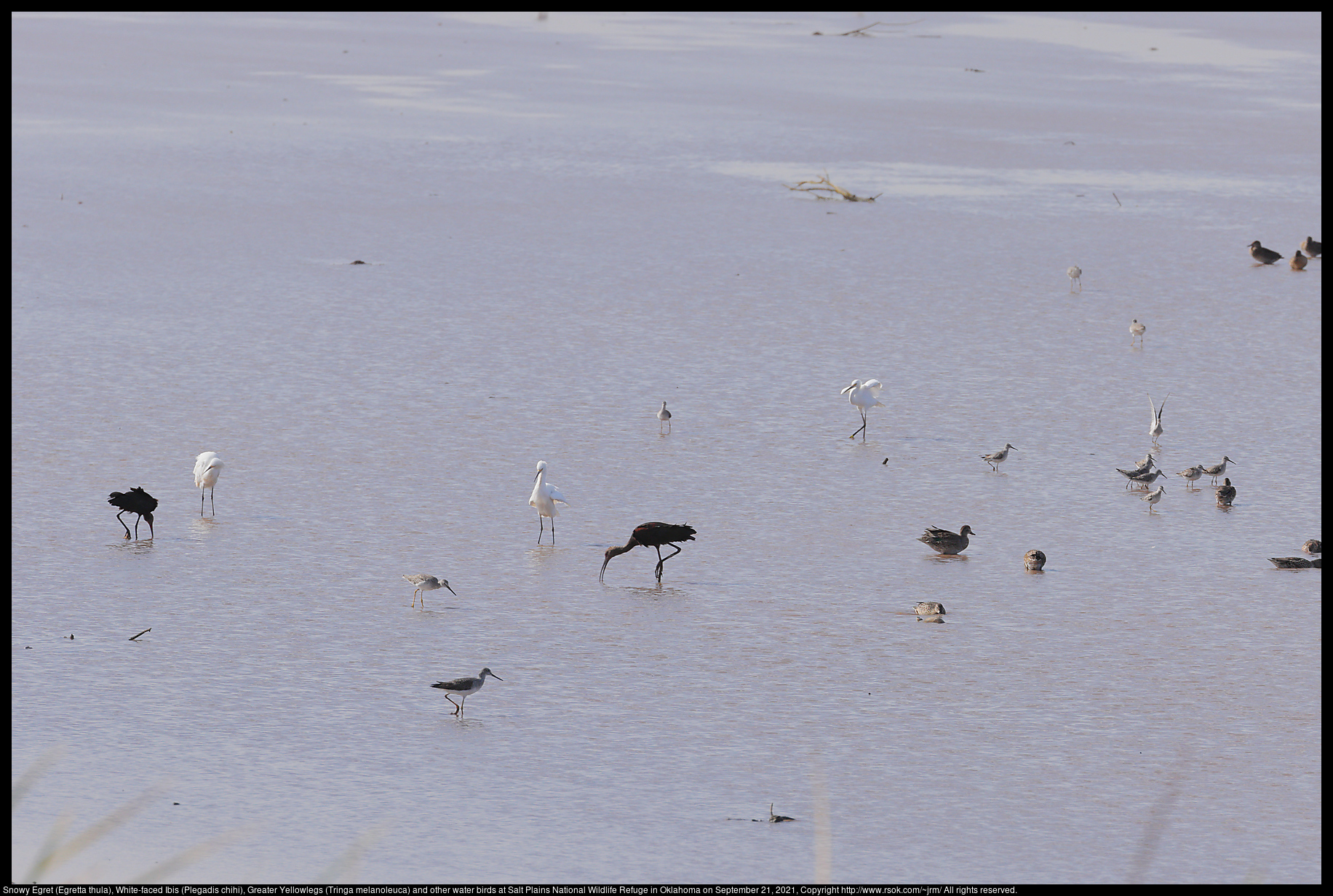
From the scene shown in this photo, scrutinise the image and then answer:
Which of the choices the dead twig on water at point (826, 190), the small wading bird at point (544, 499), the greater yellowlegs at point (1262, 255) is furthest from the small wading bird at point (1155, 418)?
the dead twig on water at point (826, 190)

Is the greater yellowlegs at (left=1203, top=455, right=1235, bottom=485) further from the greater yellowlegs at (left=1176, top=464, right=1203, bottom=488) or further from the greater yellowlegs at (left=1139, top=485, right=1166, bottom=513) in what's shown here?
the greater yellowlegs at (left=1139, top=485, right=1166, bottom=513)

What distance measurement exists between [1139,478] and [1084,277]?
881cm

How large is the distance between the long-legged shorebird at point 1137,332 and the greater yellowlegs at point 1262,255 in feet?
13.2

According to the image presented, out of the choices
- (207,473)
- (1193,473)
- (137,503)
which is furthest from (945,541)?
(137,503)

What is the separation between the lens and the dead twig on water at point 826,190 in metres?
27.4

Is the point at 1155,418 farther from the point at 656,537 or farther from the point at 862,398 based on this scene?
the point at 656,537

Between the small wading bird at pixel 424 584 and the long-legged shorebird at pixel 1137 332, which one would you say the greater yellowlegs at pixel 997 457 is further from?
the small wading bird at pixel 424 584

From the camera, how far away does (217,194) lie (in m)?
27.1

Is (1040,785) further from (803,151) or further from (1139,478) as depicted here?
(803,151)

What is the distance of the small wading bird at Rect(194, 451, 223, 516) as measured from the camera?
44.8 feet

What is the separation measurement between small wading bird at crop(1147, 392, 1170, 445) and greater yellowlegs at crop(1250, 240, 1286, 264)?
6.48 m

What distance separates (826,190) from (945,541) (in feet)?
54.0

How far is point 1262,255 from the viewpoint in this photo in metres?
23.2

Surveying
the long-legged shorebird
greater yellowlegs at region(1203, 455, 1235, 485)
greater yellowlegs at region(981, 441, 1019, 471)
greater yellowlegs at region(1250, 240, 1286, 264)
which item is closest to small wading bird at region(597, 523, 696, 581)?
greater yellowlegs at region(981, 441, 1019, 471)
